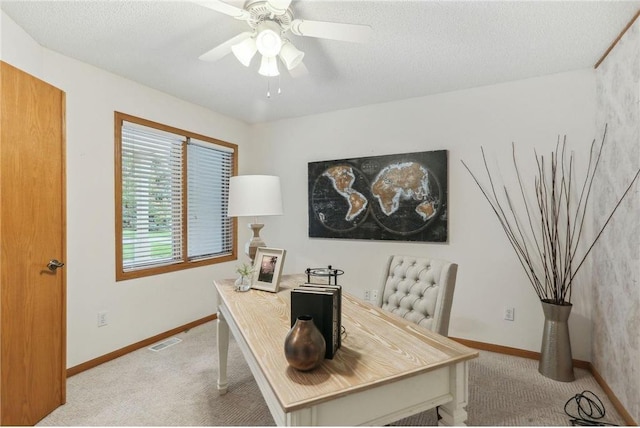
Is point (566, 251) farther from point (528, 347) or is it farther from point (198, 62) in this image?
point (198, 62)

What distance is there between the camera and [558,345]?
7.59 ft

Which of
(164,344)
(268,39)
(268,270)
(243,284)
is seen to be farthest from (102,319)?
(268,39)

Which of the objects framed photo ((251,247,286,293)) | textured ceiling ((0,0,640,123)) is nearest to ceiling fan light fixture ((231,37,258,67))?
textured ceiling ((0,0,640,123))

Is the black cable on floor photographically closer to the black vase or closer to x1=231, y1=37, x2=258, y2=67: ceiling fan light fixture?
the black vase

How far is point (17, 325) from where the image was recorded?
68.2 inches

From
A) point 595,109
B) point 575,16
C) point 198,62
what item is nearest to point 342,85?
point 198,62

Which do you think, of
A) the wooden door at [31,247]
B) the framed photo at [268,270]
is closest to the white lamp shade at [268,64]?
the framed photo at [268,270]

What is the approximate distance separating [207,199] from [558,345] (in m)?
3.55

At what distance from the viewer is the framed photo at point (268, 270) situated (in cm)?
191

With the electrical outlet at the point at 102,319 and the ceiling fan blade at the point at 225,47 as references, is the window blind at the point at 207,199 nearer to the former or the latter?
the electrical outlet at the point at 102,319

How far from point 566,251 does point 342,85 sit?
2344mm

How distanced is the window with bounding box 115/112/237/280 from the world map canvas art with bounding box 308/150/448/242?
1.14m

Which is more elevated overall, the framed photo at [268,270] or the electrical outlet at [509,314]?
the framed photo at [268,270]

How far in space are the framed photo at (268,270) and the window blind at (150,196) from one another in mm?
1560
